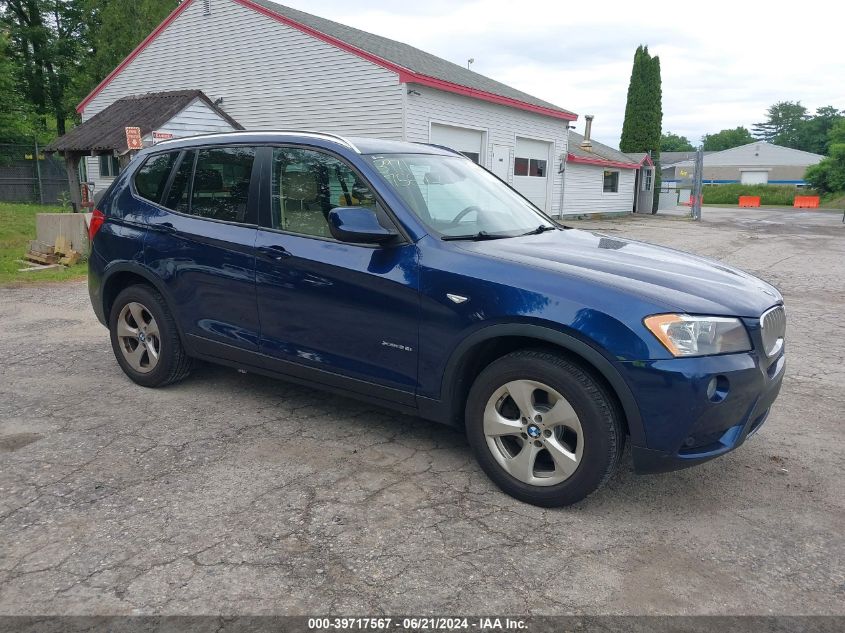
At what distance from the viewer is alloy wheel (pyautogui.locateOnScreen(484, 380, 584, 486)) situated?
9.97ft

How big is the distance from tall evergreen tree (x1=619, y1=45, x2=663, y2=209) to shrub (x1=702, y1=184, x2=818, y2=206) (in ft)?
72.7

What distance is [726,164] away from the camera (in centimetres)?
8669

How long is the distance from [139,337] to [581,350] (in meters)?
3.28

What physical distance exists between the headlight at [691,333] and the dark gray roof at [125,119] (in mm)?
18481

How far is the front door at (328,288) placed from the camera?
3467 mm

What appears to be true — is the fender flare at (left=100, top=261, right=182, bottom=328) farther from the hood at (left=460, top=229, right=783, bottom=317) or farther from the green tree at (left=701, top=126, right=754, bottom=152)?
the green tree at (left=701, top=126, right=754, bottom=152)

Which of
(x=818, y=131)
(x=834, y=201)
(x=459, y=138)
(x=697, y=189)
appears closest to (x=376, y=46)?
(x=459, y=138)

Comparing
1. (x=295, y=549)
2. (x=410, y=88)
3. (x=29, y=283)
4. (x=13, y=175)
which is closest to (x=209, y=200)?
(x=295, y=549)

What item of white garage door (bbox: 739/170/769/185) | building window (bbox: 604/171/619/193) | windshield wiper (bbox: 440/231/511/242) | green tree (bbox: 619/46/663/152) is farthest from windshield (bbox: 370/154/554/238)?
white garage door (bbox: 739/170/769/185)

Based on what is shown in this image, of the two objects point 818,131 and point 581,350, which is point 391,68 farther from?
point 818,131

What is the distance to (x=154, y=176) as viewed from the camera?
15.4 ft

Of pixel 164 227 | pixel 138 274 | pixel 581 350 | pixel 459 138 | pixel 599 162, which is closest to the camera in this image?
pixel 581 350

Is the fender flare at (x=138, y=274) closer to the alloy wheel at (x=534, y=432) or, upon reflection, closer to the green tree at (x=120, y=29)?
the alloy wheel at (x=534, y=432)

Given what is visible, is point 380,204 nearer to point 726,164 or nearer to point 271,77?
point 271,77
